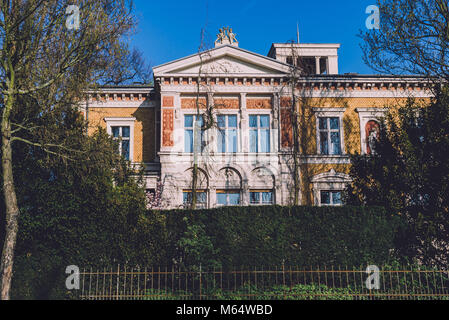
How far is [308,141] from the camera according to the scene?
2514 centimetres

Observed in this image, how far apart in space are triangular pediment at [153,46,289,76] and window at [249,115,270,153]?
2.60m

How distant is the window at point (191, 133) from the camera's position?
2383cm

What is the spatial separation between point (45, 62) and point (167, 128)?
33.9ft

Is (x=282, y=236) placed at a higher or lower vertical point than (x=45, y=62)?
lower

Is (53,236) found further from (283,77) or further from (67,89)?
(283,77)

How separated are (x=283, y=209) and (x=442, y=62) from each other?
27.1 ft

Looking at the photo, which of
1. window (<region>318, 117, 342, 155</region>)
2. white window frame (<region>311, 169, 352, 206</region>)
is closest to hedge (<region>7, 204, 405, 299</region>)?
white window frame (<region>311, 169, 352, 206</region>)

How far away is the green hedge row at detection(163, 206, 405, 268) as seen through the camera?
1391 cm

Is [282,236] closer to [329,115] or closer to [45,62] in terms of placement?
[45,62]

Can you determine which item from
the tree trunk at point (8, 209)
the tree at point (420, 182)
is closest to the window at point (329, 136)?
the tree at point (420, 182)

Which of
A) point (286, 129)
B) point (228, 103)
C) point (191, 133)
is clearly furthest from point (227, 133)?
point (286, 129)

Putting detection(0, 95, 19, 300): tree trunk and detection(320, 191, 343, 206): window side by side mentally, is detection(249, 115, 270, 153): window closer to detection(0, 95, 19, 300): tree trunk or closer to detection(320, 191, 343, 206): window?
detection(320, 191, 343, 206): window

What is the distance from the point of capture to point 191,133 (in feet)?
Result: 79.5
